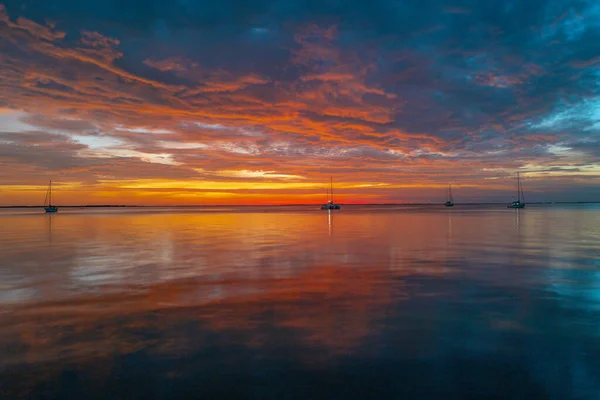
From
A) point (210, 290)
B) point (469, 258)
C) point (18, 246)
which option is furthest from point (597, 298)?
point (18, 246)

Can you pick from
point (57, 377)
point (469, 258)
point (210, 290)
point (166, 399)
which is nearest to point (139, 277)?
point (210, 290)

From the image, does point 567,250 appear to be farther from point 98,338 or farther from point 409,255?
point 98,338

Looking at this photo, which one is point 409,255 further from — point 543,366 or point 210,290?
point 543,366

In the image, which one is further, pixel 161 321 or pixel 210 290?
pixel 210 290

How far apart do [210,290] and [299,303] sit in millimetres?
4210

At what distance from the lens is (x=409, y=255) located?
26.2 m

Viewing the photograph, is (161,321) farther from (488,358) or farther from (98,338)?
(488,358)

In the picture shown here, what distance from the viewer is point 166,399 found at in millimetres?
7262

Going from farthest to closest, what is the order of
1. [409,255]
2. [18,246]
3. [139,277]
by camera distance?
[18,246], [409,255], [139,277]

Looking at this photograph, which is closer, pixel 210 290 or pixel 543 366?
pixel 543 366

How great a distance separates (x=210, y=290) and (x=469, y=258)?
53.2ft

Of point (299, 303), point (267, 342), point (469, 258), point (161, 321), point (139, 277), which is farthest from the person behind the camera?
point (469, 258)

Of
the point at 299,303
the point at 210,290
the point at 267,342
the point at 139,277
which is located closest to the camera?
the point at 267,342

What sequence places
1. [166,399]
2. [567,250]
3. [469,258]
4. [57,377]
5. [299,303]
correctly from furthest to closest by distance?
[567,250] → [469,258] → [299,303] → [57,377] → [166,399]
